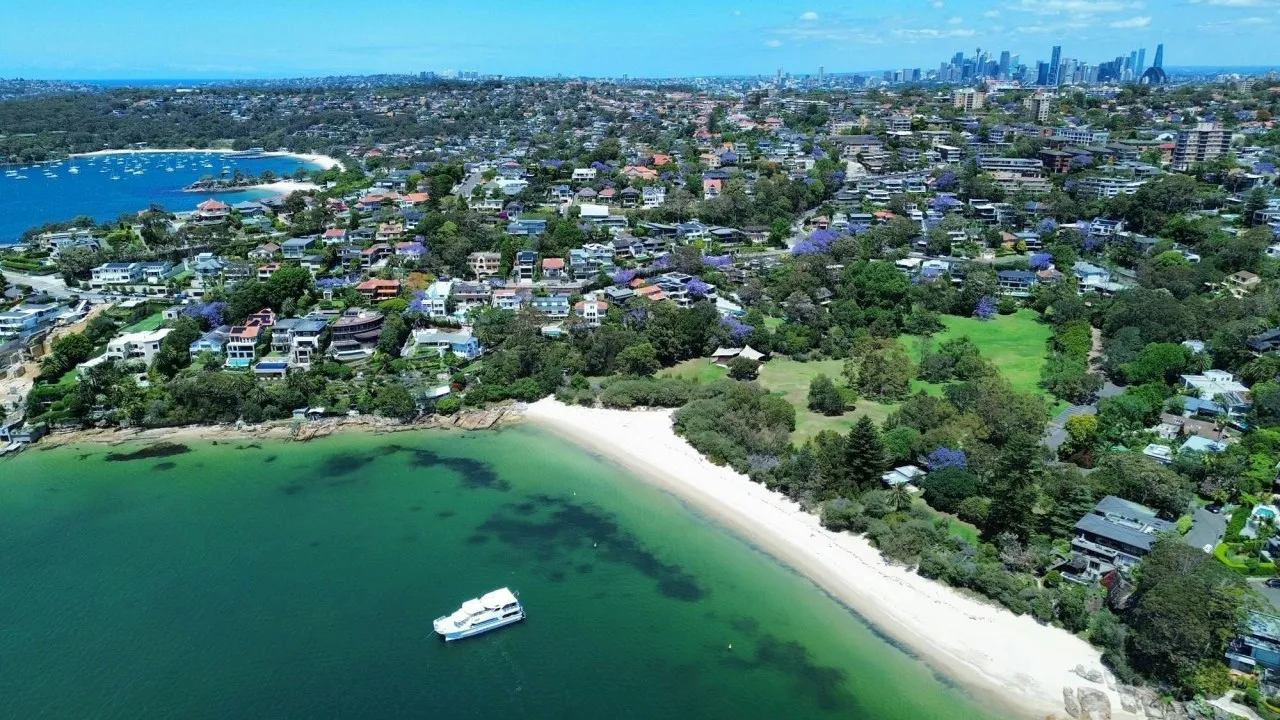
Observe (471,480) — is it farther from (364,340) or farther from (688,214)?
(688,214)

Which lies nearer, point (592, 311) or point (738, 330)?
point (738, 330)

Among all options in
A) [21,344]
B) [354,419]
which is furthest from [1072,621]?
[21,344]

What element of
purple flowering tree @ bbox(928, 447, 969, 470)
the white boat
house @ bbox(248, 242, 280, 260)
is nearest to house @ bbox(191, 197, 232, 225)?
house @ bbox(248, 242, 280, 260)

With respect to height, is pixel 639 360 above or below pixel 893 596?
above

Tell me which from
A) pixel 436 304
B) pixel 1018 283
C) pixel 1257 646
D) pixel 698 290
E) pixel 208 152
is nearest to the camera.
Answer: pixel 1257 646

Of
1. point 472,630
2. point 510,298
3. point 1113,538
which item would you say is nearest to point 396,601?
point 472,630

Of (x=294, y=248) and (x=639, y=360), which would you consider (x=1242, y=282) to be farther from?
(x=294, y=248)

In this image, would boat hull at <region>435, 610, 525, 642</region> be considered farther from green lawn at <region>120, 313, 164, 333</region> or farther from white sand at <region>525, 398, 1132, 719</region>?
green lawn at <region>120, 313, 164, 333</region>
